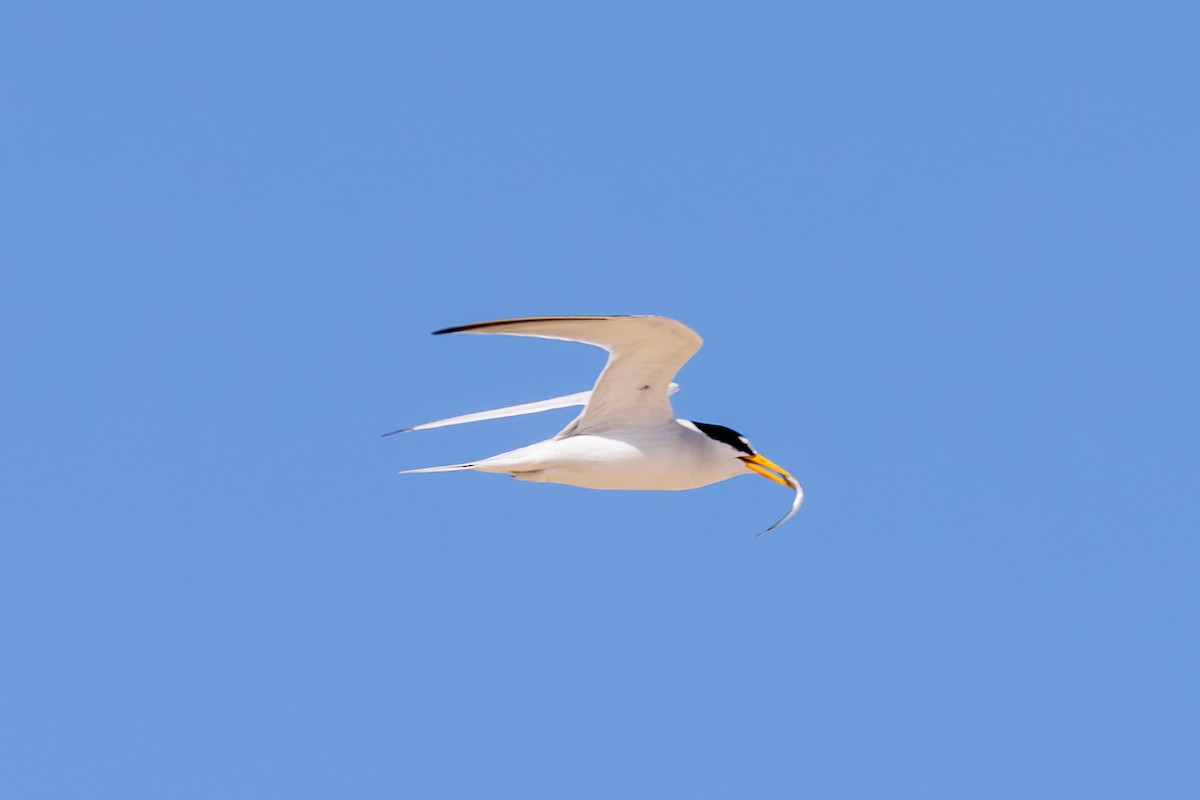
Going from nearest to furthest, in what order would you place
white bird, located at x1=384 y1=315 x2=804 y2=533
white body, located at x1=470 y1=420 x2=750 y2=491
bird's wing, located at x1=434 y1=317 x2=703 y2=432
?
bird's wing, located at x1=434 y1=317 x2=703 y2=432 → white bird, located at x1=384 y1=315 x2=804 y2=533 → white body, located at x1=470 y1=420 x2=750 y2=491

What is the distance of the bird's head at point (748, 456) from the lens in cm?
1530

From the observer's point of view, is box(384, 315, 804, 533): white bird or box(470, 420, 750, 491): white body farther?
box(470, 420, 750, 491): white body

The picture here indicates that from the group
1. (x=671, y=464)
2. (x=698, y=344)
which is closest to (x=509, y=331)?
(x=698, y=344)

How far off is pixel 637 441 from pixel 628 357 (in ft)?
3.06

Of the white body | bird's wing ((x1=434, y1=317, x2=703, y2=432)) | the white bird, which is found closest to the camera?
bird's wing ((x1=434, y1=317, x2=703, y2=432))

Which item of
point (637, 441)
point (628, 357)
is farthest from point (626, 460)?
point (628, 357)

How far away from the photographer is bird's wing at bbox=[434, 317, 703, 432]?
12.7 metres

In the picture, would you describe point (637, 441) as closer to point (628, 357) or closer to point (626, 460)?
A: point (626, 460)

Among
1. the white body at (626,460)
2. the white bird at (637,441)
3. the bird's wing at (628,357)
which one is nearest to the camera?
the bird's wing at (628,357)

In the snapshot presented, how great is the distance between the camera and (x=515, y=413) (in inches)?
624

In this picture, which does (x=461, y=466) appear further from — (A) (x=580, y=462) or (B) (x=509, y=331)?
(B) (x=509, y=331)

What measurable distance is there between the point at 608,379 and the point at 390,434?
1884mm

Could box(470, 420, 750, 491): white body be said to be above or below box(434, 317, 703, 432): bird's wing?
below

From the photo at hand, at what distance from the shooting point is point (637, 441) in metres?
14.8
